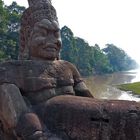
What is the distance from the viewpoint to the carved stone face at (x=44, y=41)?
5797mm

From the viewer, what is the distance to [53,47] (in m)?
5.85

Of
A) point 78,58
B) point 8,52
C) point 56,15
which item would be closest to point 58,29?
point 56,15

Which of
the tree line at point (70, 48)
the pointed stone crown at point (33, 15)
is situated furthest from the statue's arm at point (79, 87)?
the tree line at point (70, 48)

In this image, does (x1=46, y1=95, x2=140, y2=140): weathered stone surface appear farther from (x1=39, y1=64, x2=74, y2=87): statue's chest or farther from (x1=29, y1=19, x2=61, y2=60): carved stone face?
(x1=29, y1=19, x2=61, y2=60): carved stone face

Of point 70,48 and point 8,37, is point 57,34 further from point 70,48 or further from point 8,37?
point 70,48

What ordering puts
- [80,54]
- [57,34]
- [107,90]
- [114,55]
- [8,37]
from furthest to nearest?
[114,55] < [80,54] < [107,90] < [8,37] < [57,34]

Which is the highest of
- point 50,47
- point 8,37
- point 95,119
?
point 8,37

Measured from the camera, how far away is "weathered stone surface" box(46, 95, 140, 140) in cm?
485

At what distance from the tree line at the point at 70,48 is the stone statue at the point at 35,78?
63.8 feet

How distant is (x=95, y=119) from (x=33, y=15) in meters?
1.98

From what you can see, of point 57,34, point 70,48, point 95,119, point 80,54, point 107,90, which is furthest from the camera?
point 80,54

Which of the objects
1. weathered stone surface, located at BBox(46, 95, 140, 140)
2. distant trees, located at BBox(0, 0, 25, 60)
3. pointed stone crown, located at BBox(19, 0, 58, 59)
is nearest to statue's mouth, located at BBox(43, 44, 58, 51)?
pointed stone crown, located at BBox(19, 0, 58, 59)

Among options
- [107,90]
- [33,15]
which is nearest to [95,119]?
[33,15]

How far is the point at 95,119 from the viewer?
4.95 meters
